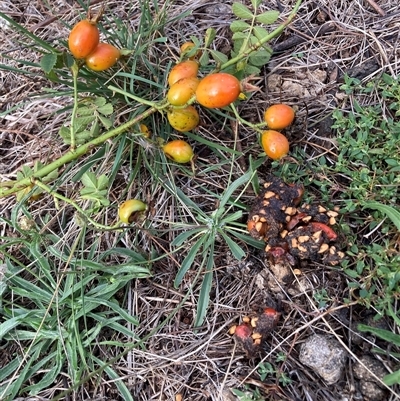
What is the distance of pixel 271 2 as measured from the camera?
2.47 m

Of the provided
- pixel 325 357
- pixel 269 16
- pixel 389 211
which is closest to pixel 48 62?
pixel 269 16

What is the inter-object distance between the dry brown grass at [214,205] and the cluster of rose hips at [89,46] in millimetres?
376

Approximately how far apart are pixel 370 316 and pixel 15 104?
203 centimetres

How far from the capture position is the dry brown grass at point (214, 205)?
200 centimetres

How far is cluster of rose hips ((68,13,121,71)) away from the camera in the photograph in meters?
1.89

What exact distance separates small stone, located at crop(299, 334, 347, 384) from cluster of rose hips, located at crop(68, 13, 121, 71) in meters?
1.47

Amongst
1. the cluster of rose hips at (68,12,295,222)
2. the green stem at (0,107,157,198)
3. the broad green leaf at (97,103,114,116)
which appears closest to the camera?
the cluster of rose hips at (68,12,295,222)

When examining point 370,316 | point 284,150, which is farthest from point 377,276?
point 284,150

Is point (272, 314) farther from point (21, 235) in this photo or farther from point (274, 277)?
point (21, 235)

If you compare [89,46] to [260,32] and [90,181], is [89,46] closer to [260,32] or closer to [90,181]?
[90,181]

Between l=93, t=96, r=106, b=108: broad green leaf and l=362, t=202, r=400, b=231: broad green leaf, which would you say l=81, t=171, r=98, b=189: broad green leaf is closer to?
l=93, t=96, r=106, b=108: broad green leaf

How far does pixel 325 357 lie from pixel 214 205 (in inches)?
32.5

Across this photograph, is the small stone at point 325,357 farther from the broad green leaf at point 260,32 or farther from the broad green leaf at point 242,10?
the broad green leaf at point 242,10

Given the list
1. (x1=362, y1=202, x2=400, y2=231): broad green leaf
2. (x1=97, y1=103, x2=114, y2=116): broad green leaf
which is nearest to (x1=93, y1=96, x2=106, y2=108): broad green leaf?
(x1=97, y1=103, x2=114, y2=116): broad green leaf
